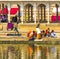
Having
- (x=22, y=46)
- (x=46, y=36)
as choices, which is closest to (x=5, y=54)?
(x=22, y=46)

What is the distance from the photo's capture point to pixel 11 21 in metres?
62.4

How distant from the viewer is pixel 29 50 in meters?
49.2

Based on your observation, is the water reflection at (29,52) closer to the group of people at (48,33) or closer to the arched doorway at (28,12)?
the group of people at (48,33)

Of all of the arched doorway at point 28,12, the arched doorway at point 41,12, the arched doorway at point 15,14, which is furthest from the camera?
the arched doorway at point 28,12

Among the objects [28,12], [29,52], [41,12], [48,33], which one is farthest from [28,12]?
[29,52]

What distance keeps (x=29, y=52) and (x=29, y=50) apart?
1411mm

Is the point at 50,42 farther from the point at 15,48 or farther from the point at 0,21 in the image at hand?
the point at 0,21

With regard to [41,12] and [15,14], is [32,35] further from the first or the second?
[41,12]

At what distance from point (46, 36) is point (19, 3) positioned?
8229 millimetres

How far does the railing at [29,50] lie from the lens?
147 ft

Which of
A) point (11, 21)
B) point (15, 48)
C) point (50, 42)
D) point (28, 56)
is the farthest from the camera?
point (11, 21)

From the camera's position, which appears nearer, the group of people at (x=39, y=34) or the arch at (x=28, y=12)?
the group of people at (x=39, y=34)

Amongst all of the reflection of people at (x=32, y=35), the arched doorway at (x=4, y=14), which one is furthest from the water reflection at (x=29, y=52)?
the arched doorway at (x=4, y=14)

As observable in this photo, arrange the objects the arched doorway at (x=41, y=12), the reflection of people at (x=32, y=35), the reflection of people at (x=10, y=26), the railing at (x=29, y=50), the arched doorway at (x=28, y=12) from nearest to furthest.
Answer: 1. the railing at (x=29, y=50)
2. the reflection of people at (x=32, y=35)
3. the reflection of people at (x=10, y=26)
4. the arched doorway at (x=41, y=12)
5. the arched doorway at (x=28, y=12)
